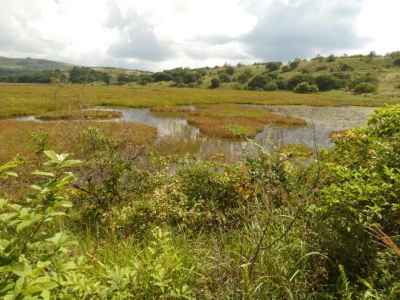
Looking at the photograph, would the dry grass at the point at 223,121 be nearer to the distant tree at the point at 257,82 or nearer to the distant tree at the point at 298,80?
the distant tree at the point at 257,82

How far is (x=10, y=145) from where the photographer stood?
17781 mm

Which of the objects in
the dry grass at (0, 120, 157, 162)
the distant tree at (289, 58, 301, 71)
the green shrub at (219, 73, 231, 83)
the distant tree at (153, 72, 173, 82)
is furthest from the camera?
the distant tree at (153, 72, 173, 82)

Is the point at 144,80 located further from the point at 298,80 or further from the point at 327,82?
the point at 327,82

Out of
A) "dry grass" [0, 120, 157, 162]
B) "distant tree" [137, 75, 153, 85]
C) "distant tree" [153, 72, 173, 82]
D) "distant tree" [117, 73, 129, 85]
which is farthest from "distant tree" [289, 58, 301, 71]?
"dry grass" [0, 120, 157, 162]

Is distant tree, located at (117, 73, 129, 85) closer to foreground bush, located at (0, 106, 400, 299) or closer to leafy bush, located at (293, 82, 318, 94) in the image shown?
leafy bush, located at (293, 82, 318, 94)

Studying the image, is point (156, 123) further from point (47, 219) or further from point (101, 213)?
point (47, 219)

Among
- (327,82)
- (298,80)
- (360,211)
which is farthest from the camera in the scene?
(298,80)

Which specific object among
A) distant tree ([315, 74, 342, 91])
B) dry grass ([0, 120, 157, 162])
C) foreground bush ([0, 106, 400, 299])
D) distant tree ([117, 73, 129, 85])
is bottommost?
distant tree ([117, 73, 129, 85])

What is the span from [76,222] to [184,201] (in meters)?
2.24

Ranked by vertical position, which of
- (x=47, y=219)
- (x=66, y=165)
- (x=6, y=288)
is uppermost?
(x=66, y=165)

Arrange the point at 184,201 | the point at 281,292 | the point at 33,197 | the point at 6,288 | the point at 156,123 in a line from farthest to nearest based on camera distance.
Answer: the point at 156,123
the point at 184,201
the point at 281,292
the point at 33,197
the point at 6,288

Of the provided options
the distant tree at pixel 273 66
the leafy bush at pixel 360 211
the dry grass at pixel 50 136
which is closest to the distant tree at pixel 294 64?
the distant tree at pixel 273 66

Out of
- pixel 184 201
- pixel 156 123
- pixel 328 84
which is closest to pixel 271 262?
pixel 184 201

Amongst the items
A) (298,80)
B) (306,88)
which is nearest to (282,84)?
→ (298,80)
